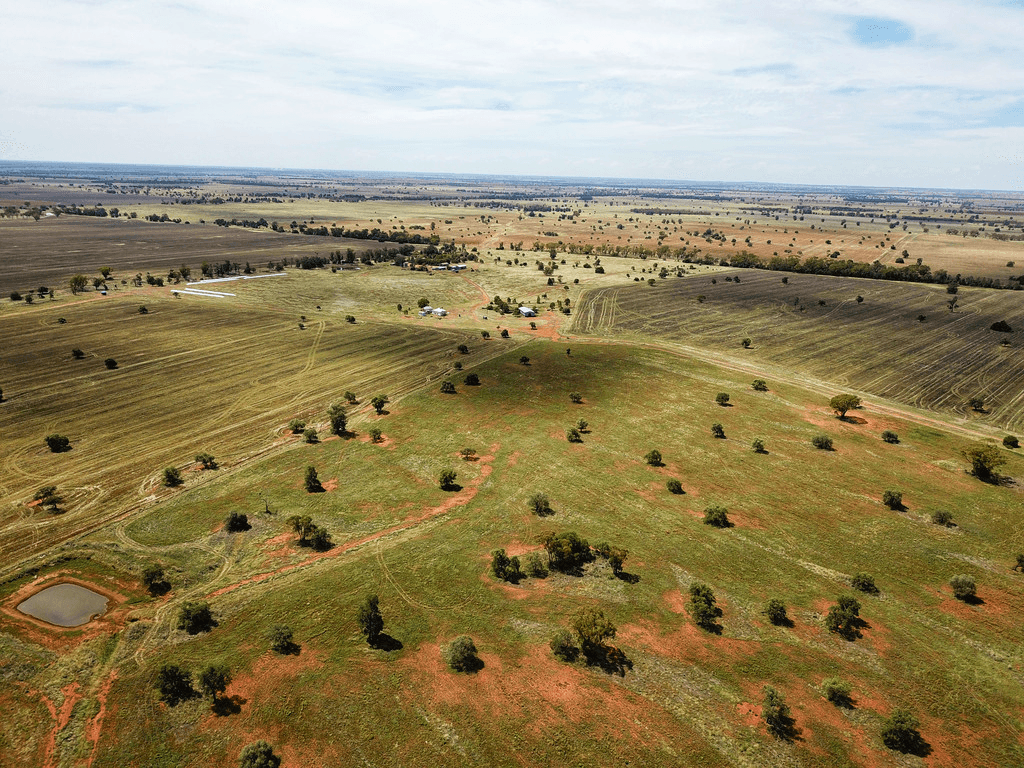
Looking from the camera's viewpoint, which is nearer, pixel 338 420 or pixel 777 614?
pixel 777 614

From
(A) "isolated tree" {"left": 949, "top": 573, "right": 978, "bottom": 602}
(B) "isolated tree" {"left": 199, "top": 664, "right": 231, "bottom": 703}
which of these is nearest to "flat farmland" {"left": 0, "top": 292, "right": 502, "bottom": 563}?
(B) "isolated tree" {"left": 199, "top": 664, "right": 231, "bottom": 703}

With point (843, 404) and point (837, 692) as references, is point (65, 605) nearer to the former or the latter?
point (837, 692)

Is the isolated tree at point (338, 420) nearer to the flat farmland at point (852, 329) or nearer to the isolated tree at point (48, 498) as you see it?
the isolated tree at point (48, 498)

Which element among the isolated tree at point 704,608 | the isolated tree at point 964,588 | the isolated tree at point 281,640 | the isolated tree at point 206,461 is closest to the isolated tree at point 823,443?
the isolated tree at point 964,588

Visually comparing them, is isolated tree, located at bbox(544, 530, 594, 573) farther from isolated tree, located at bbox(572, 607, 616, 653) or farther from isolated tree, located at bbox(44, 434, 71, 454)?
isolated tree, located at bbox(44, 434, 71, 454)

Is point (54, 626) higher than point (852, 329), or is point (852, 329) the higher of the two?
point (852, 329)

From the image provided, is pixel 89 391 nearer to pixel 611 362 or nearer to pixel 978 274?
pixel 611 362

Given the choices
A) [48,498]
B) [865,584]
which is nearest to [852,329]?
[865,584]

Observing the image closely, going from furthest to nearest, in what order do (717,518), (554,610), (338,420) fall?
(338,420), (717,518), (554,610)
